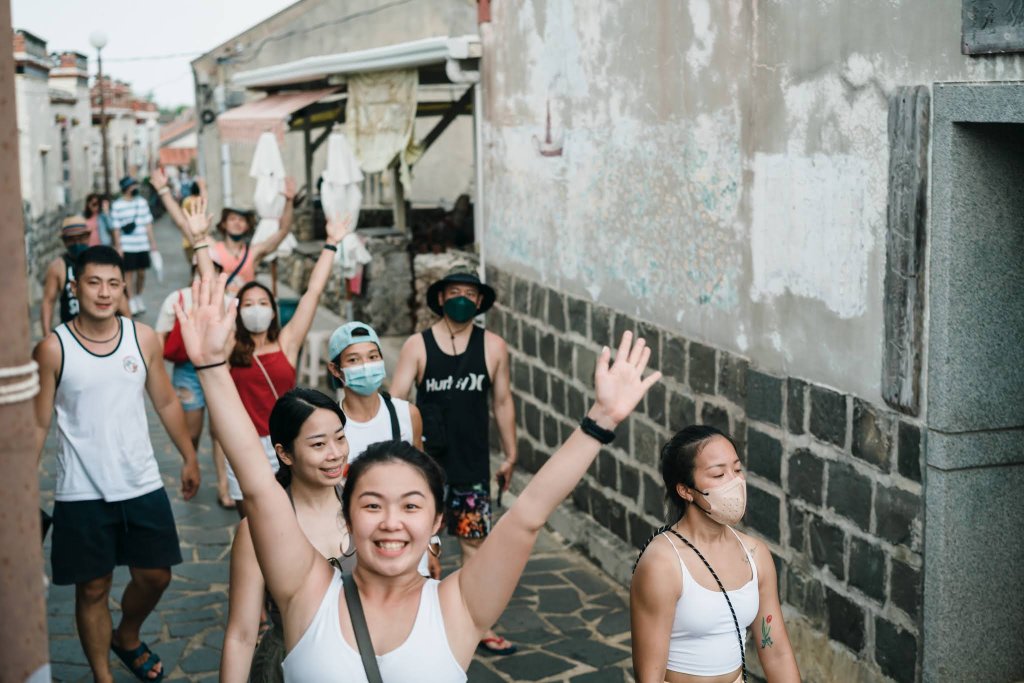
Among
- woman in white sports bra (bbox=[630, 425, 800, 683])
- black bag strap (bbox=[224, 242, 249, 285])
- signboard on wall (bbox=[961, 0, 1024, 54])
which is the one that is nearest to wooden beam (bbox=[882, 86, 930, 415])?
signboard on wall (bbox=[961, 0, 1024, 54])

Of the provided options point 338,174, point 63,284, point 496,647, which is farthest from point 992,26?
point 338,174

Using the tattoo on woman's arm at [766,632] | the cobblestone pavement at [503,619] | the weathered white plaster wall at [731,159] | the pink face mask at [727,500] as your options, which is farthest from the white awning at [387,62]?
the tattoo on woman's arm at [766,632]

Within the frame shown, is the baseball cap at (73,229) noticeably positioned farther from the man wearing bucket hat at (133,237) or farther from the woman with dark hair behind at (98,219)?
the woman with dark hair behind at (98,219)

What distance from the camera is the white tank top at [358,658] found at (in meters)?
3.08

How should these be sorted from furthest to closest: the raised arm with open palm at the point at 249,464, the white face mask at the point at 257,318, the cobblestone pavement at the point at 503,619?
the white face mask at the point at 257,318 < the cobblestone pavement at the point at 503,619 < the raised arm with open palm at the point at 249,464

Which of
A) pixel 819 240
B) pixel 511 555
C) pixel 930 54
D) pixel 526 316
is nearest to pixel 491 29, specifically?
pixel 526 316

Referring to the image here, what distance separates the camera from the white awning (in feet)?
34.7

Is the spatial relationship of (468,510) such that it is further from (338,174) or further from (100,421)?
(338,174)

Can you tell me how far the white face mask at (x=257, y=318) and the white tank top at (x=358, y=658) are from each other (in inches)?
167

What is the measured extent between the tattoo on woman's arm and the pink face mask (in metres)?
0.33

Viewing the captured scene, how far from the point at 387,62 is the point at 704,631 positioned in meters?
9.36

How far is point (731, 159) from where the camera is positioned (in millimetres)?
6438

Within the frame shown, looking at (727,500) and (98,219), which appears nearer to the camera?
(727,500)

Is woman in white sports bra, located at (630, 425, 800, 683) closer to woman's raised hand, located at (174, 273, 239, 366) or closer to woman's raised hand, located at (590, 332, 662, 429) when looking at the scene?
woman's raised hand, located at (590, 332, 662, 429)
